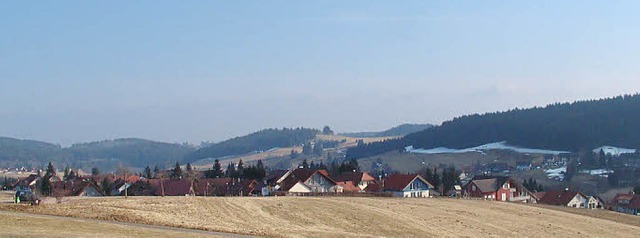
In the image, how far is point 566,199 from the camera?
122 m

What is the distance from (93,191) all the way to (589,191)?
12430cm

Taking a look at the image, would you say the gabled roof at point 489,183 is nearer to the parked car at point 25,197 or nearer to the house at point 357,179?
the house at point 357,179

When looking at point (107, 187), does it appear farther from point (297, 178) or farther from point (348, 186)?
point (348, 186)

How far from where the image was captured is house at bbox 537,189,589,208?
122 m

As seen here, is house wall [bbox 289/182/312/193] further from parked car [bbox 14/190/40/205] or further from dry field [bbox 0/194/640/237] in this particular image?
parked car [bbox 14/190/40/205]

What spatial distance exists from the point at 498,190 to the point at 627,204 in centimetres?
2407

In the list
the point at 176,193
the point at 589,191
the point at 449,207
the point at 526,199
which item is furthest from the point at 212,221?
the point at 589,191

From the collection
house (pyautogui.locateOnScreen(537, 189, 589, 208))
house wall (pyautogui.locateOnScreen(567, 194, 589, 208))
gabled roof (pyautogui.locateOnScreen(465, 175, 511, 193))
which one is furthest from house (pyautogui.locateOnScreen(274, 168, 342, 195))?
house wall (pyautogui.locateOnScreen(567, 194, 589, 208))

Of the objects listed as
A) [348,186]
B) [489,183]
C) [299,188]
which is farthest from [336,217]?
[489,183]

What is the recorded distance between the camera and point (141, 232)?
132ft

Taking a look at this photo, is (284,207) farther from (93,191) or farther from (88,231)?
(93,191)

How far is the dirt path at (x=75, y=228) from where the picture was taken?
36.8 m

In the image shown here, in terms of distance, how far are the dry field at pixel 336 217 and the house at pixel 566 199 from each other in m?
45.0

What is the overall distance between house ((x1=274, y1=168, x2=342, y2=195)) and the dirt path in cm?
5929
